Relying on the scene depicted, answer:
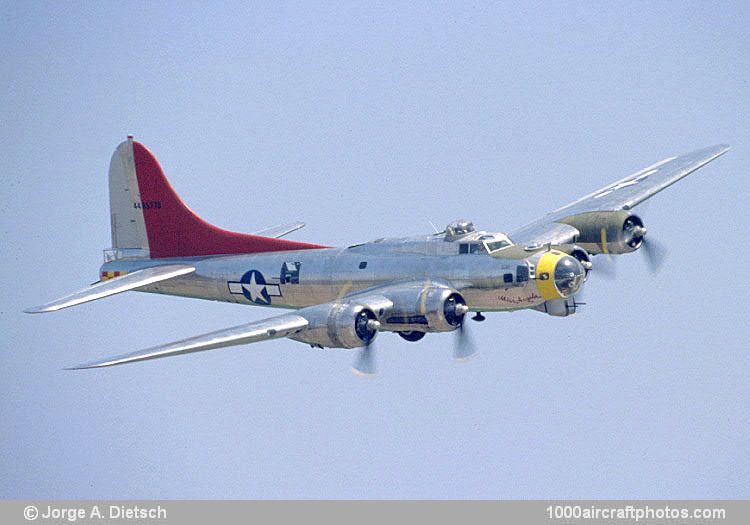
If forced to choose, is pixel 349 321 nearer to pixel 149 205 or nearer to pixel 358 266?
pixel 358 266

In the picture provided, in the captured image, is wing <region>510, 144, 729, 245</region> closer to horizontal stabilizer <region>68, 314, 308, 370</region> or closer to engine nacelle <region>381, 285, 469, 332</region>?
engine nacelle <region>381, 285, 469, 332</region>

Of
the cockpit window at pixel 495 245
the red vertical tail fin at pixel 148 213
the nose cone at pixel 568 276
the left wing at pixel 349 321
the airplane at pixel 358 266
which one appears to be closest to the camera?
the left wing at pixel 349 321

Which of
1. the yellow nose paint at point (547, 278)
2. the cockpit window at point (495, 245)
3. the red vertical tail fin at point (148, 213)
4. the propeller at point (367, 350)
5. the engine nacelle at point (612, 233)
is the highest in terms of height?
the red vertical tail fin at point (148, 213)

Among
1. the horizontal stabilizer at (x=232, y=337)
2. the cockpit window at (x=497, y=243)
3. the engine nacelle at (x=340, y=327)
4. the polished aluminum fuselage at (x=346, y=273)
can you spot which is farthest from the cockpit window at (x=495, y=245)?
the horizontal stabilizer at (x=232, y=337)

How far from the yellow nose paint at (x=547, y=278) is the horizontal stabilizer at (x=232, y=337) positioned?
7799 millimetres

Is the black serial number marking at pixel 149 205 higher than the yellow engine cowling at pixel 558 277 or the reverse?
higher

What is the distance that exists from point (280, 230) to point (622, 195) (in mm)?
13875

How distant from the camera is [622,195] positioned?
5638cm

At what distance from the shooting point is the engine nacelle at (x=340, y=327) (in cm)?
4506

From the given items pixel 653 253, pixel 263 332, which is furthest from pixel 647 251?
pixel 263 332

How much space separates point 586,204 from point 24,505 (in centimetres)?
2399

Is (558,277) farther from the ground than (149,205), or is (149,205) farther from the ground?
(149,205)

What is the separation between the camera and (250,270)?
53.2m

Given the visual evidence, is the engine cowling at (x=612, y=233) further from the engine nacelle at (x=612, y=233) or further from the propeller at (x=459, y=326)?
the propeller at (x=459, y=326)
